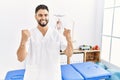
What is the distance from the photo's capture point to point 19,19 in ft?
10.1

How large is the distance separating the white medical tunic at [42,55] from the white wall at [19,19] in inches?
78.1

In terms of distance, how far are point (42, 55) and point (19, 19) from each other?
6.77ft

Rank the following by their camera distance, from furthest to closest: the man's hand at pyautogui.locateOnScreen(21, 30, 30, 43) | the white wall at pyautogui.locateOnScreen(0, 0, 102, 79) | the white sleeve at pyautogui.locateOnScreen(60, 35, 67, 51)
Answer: the white wall at pyautogui.locateOnScreen(0, 0, 102, 79) → the white sleeve at pyautogui.locateOnScreen(60, 35, 67, 51) → the man's hand at pyautogui.locateOnScreen(21, 30, 30, 43)

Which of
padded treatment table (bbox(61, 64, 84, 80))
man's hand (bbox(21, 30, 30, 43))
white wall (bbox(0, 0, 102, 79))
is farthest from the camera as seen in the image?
white wall (bbox(0, 0, 102, 79))

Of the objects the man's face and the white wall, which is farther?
the white wall

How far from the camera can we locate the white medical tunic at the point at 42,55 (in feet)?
3.99

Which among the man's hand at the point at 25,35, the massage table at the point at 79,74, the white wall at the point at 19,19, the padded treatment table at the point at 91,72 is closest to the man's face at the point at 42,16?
the man's hand at the point at 25,35

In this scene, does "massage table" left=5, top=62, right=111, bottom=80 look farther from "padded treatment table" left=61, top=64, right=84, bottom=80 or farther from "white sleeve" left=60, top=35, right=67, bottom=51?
"white sleeve" left=60, top=35, right=67, bottom=51

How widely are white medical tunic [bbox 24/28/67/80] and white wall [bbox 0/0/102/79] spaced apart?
1.98 m

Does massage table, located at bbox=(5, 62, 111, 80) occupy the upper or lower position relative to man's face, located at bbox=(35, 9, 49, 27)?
lower

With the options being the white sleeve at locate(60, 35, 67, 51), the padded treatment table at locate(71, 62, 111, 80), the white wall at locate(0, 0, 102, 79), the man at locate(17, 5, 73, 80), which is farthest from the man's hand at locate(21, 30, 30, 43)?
the white wall at locate(0, 0, 102, 79)

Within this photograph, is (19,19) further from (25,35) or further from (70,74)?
(25,35)

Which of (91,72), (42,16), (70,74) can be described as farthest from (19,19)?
(42,16)

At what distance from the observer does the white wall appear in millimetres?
2998
